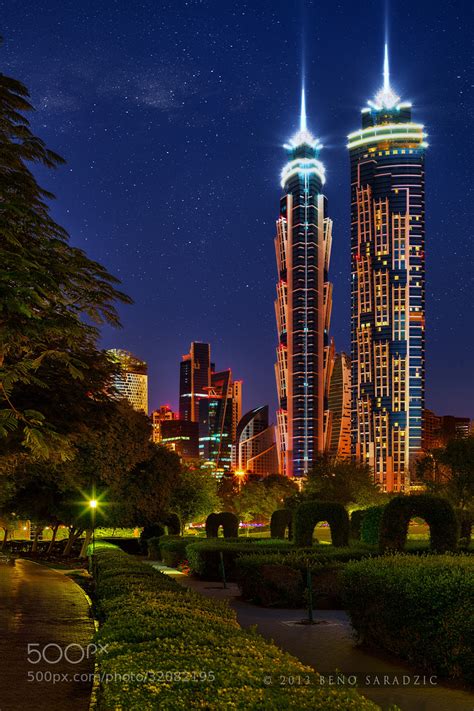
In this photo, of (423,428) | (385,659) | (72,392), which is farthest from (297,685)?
(423,428)

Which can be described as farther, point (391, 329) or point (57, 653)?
point (391, 329)

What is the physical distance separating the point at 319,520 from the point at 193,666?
18.5m

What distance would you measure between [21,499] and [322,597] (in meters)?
22.7

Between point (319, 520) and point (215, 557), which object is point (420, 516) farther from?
point (215, 557)

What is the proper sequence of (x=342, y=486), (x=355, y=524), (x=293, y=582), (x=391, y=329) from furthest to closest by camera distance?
(x=391, y=329) < (x=342, y=486) < (x=355, y=524) < (x=293, y=582)

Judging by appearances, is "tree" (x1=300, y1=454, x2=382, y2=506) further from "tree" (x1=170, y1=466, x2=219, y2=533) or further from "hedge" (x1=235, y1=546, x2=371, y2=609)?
"hedge" (x1=235, y1=546, x2=371, y2=609)

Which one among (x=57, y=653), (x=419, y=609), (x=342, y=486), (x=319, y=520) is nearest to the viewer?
(x=419, y=609)

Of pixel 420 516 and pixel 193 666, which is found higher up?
pixel 420 516

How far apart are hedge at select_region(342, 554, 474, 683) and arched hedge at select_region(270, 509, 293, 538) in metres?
25.8

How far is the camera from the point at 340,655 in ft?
39.9

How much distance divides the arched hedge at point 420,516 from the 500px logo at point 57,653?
26.5 feet

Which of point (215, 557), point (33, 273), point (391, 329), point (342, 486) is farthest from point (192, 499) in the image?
point (391, 329)

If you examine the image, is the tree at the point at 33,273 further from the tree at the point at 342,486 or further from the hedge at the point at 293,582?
the tree at the point at 342,486

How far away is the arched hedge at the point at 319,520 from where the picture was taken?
976 inches
